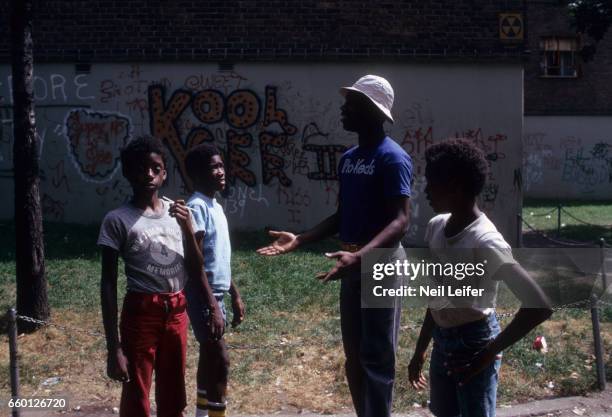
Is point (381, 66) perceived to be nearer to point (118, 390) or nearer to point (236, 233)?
point (236, 233)

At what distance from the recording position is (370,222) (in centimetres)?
414

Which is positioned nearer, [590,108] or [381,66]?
[381,66]

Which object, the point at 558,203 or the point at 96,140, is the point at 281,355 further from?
the point at 558,203

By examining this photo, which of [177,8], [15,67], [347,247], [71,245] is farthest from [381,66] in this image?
[347,247]

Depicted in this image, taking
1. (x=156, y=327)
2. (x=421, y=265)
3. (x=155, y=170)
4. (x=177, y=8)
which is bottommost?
(x=156, y=327)

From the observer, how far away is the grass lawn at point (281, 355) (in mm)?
5906

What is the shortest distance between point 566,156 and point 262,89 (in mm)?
15636

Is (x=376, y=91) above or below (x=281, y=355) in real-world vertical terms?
above

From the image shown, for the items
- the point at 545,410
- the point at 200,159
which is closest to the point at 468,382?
the point at 200,159

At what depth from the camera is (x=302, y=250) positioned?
11.5 meters

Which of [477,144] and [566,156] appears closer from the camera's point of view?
[477,144]

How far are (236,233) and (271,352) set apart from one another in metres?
6.85

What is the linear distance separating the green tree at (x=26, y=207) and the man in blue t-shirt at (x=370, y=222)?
349 centimetres

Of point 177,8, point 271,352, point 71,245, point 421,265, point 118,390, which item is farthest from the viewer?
point 177,8
